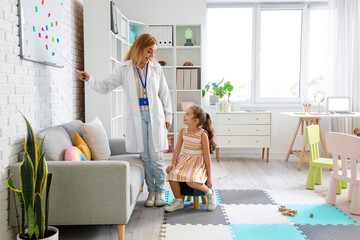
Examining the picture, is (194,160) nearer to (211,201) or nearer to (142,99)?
(211,201)

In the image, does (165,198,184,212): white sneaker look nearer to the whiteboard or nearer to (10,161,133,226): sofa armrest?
(10,161,133,226): sofa armrest

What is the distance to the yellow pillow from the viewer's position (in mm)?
2588

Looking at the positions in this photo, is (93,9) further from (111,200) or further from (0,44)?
(111,200)

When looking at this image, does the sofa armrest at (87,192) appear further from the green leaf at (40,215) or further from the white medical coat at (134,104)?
the white medical coat at (134,104)

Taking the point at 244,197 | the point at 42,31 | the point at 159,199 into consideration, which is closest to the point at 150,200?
the point at 159,199

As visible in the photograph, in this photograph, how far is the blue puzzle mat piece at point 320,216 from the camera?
2.57 meters

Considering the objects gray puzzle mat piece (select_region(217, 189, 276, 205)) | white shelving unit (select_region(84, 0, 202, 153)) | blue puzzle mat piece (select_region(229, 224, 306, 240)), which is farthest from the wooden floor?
white shelving unit (select_region(84, 0, 202, 153))

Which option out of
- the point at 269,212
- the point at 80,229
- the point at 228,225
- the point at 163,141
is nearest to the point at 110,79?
the point at 163,141

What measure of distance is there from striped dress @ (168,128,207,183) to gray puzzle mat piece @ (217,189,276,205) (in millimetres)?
441

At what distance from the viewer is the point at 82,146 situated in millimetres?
2602

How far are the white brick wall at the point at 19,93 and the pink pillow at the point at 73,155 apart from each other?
0.96 ft

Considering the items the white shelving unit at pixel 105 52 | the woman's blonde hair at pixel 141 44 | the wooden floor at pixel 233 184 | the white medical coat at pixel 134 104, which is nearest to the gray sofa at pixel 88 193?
the wooden floor at pixel 233 184

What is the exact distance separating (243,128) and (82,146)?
8.95 ft

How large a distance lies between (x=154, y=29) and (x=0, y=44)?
3.07 meters
